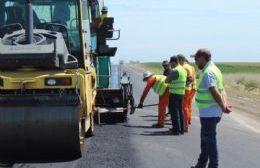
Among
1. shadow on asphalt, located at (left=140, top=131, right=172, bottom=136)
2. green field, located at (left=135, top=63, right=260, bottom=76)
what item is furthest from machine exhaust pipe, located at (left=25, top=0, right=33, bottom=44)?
green field, located at (left=135, top=63, right=260, bottom=76)

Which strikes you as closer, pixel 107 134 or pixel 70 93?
pixel 70 93

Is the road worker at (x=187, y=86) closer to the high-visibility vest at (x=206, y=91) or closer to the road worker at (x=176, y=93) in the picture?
the road worker at (x=176, y=93)

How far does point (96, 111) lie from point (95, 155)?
3615 mm

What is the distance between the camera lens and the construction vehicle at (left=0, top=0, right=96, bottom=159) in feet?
31.4

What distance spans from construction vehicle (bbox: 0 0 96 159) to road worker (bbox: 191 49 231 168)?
1.93 m

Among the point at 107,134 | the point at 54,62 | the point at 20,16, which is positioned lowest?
the point at 107,134

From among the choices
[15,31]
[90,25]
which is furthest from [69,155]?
[90,25]

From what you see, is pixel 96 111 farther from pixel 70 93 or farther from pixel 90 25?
pixel 70 93

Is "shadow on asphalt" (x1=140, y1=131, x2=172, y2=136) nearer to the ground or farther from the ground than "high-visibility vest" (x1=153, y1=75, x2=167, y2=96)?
nearer to the ground

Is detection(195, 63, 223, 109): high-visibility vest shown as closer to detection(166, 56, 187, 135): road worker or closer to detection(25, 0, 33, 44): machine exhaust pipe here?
detection(25, 0, 33, 44): machine exhaust pipe

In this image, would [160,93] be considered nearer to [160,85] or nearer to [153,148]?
[160,85]

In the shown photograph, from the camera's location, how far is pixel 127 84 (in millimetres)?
16641

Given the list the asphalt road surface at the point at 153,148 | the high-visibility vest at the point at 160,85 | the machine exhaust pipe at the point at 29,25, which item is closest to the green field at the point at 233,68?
the high-visibility vest at the point at 160,85

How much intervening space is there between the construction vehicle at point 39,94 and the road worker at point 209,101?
1.93 metres
